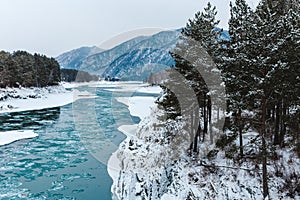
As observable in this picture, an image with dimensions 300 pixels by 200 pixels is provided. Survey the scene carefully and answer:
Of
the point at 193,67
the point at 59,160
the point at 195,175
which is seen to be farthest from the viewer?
the point at 59,160

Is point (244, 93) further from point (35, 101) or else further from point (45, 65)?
point (45, 65)

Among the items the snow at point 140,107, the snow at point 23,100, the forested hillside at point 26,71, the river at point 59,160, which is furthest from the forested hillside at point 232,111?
the forested hillside at point 26,71

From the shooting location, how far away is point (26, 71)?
65.9 metres

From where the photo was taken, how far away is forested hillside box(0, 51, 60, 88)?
5750 centimetres

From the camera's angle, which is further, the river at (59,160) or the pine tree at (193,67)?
the river at (59,160)

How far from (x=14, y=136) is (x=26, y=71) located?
1635 inches

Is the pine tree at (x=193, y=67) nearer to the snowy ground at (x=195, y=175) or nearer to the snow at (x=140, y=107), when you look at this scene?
the snowy ground at (x=195, y=175)

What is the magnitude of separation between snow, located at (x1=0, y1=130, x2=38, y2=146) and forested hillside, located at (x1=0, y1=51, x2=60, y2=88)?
103 feet

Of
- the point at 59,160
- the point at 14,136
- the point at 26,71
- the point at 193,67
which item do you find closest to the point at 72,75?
the point at 26,71

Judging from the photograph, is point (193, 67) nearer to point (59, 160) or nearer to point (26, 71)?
point (59, 160)

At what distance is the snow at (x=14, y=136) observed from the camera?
91.2ft

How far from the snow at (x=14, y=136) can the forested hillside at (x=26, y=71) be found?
31.3 m

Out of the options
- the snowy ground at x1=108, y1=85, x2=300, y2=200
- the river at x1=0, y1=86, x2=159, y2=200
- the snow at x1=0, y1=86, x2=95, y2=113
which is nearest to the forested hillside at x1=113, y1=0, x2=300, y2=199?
the snowy ground at x1=108, y1=85, x2=300, y2=200

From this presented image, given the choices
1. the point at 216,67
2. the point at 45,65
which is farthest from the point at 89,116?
the point at 45,65
